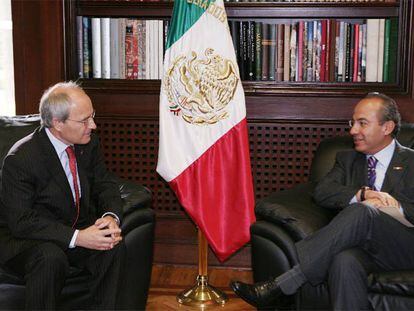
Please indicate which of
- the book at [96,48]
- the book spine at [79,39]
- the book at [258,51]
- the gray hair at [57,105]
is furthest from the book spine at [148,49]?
the gray hair at [57,105]

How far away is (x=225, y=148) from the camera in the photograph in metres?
3.36

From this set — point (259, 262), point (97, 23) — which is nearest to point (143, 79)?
point (97, 23)

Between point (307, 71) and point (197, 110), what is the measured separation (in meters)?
0.83

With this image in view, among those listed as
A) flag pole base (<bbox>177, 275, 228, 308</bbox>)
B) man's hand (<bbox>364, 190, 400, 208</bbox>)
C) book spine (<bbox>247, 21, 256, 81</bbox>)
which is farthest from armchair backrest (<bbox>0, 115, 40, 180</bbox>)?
man's hand (<bbox>364, 190, 400, 208</bbox>)

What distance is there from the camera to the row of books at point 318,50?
378cm

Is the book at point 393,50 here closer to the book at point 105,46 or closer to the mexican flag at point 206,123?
the mexican flag at point 206,123

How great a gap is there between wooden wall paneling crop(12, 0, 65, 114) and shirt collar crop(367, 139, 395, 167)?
186cm

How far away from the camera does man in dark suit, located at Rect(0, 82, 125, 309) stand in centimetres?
250

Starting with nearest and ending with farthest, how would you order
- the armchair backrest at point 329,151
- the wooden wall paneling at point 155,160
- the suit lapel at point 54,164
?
the suit lapel at point 54,164, the armchair backrest at point 329,151, the wooden wall paneling at point 155,160

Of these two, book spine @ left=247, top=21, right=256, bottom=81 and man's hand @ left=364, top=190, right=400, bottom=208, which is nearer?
man's hand @ left=364, top=190, right=400, bottom=208

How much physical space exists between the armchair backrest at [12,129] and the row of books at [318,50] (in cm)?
127

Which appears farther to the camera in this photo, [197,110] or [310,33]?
[310,33]

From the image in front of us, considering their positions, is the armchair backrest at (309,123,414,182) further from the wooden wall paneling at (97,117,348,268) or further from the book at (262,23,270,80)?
the book at (262,23,270,80)

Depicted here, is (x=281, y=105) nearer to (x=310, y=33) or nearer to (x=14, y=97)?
(x=310, y=33)
